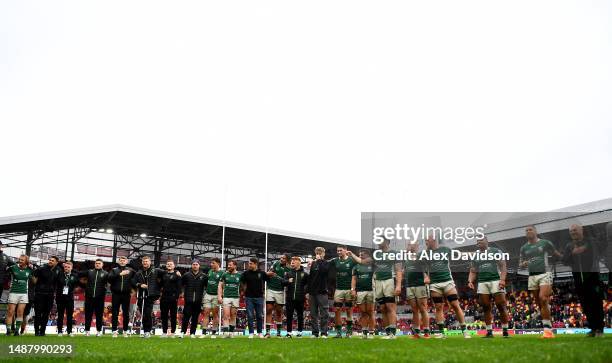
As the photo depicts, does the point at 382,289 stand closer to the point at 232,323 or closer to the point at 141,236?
the point at 232,323

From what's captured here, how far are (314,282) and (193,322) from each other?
12.6ft

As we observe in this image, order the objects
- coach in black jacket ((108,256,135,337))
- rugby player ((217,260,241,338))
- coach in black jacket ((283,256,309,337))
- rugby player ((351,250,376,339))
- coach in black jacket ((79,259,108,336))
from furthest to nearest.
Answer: coach in black jacket ((79,259,108,336))
coach in black jacket ((108,256,135,337))
rugby player ((217,260,241,338))
coach in black jacket ((283,256,309,337))
rugby player ((351,250,376,339))

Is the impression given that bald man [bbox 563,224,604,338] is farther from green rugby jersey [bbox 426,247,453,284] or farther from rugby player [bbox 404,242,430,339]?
rugby player [bbox 404,242,430,339]

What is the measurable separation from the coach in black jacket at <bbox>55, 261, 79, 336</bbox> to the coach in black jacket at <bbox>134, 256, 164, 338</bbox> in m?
2.28

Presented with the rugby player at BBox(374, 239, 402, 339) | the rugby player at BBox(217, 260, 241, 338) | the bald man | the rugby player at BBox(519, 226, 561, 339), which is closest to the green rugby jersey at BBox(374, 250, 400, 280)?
the rugby player at BBox(374, 239, 402, 339)

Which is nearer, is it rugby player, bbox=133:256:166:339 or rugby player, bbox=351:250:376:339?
rugby player, bbox=351:250:376:339

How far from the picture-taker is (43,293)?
14.4 meters

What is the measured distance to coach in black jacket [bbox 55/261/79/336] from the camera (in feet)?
48.9

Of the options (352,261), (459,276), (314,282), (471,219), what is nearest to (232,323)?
(314,282)

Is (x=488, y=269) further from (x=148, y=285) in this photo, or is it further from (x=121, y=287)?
(x=121, y=287)

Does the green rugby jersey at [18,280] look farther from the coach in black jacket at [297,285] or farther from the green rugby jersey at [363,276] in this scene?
the green rugby jersey at [363,276]

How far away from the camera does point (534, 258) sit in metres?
10.5

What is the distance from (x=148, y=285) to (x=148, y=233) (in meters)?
29.1

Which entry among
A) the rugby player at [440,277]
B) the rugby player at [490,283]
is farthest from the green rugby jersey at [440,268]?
the rugby player at [490,283]
